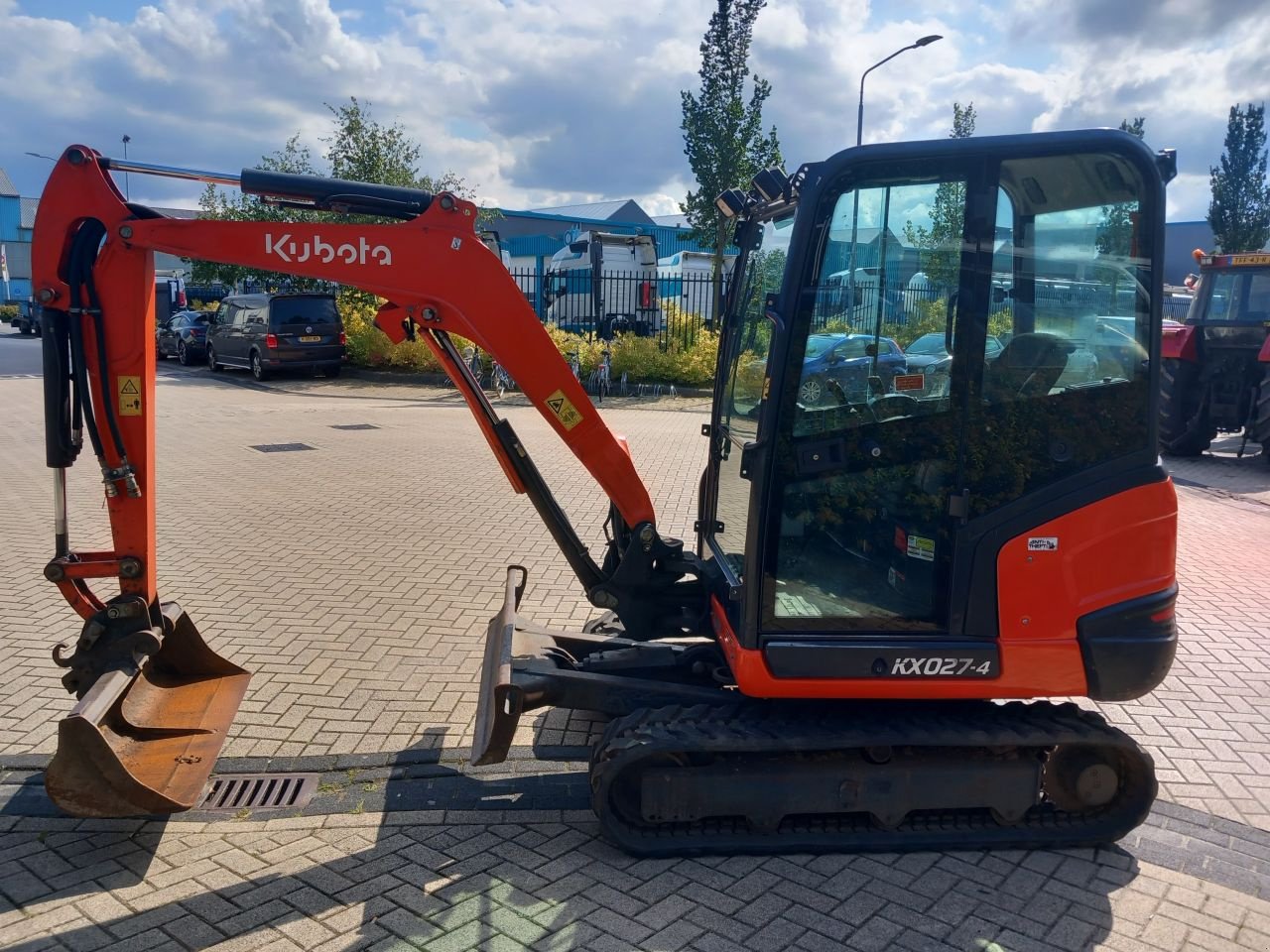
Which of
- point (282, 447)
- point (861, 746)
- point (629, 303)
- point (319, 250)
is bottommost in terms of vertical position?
point (861, 746)

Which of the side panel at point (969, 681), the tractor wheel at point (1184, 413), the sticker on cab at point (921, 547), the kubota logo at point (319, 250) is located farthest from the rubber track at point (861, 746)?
the tractor wheel at point (1184, 413)

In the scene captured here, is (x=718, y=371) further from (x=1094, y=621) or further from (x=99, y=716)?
(x=99, y=716)

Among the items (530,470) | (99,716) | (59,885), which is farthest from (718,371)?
(59,885)

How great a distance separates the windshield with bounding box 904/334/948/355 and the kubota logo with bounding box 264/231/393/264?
2.11 meters

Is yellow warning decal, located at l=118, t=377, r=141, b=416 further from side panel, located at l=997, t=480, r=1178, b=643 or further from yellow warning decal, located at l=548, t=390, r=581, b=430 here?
side panel, located at l=997, t=480, r=1178, b=643

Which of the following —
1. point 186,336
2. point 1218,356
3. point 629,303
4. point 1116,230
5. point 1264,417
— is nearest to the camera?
point 1116,230

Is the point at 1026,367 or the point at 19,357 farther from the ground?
A: the point at 1026,367

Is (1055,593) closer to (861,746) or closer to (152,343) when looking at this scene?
(861,746)

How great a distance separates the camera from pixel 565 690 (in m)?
3.90

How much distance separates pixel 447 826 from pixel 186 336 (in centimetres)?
2336

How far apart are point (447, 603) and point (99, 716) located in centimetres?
305

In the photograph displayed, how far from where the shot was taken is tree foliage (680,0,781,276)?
20.4 metres

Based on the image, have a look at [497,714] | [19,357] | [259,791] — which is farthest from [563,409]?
[19,357]

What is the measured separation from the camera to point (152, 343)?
4.03m
